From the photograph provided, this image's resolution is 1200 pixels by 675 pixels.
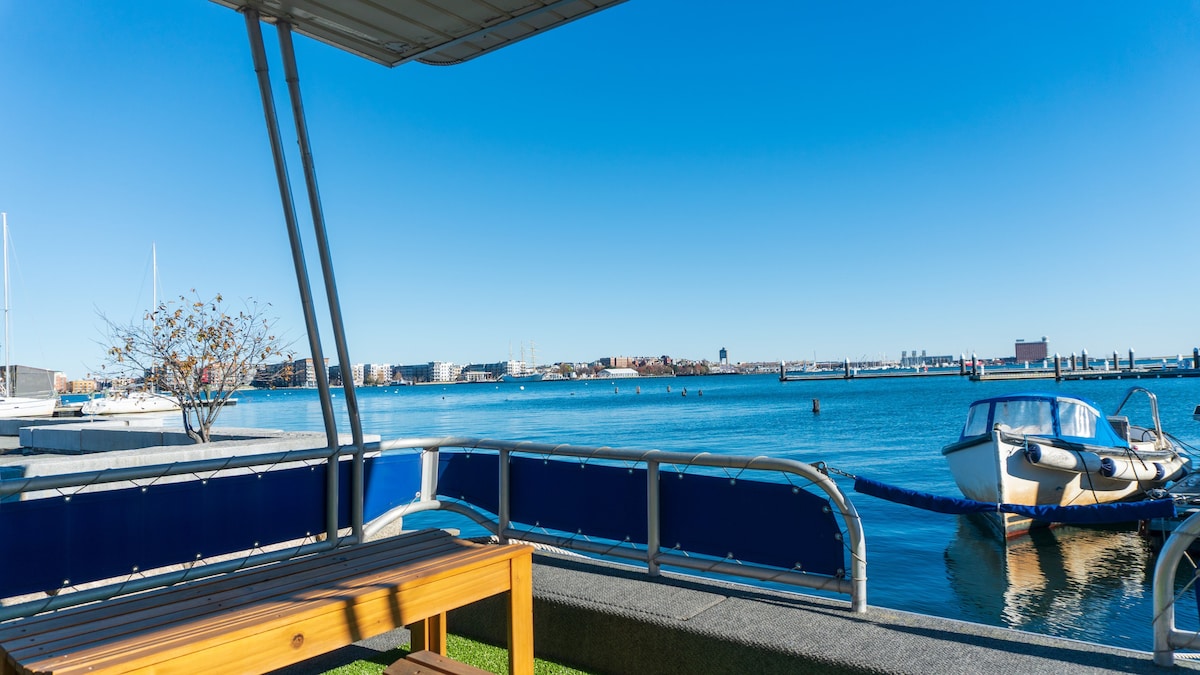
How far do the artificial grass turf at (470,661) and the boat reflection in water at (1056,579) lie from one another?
9.81 m

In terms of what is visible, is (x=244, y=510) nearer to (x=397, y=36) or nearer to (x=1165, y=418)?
(x=397, y=36)

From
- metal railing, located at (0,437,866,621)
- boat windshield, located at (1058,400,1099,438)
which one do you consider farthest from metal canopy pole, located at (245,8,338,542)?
boat windshield, located at (1058,400,1099,438)

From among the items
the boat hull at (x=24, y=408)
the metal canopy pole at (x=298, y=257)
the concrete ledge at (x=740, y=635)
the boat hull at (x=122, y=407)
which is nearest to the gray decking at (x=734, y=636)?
the concrete ledge at (x=740, y=635)

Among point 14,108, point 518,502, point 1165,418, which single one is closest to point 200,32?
point 518,502

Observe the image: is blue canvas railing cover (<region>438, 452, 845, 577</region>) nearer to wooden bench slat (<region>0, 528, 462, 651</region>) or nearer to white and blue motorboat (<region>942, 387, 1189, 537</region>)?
wooden bench slat (<region>0, 528, 462, 651</region>)

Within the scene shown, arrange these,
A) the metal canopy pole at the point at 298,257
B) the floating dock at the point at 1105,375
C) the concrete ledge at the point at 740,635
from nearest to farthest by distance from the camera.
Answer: the concrete ledge at the point at 740,635, the metal canopy pole at the point at 298,257, the floating dock at the point at 1105,375

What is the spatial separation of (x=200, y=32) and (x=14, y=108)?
9258 mm

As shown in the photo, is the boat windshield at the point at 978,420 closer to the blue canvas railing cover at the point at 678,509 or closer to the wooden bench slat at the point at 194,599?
the blue canvas railing cover at the point at 678,509

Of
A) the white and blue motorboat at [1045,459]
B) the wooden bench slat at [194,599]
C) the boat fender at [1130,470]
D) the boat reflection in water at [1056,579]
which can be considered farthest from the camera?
the boat fender at [1130,470]

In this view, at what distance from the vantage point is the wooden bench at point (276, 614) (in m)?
2.28

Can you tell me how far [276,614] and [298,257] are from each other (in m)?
2.80

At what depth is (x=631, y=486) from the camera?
4.77 metres

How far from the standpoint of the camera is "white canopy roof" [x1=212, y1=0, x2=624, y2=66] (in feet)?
13.3

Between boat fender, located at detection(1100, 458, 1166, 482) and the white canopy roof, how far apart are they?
17.9 metres
